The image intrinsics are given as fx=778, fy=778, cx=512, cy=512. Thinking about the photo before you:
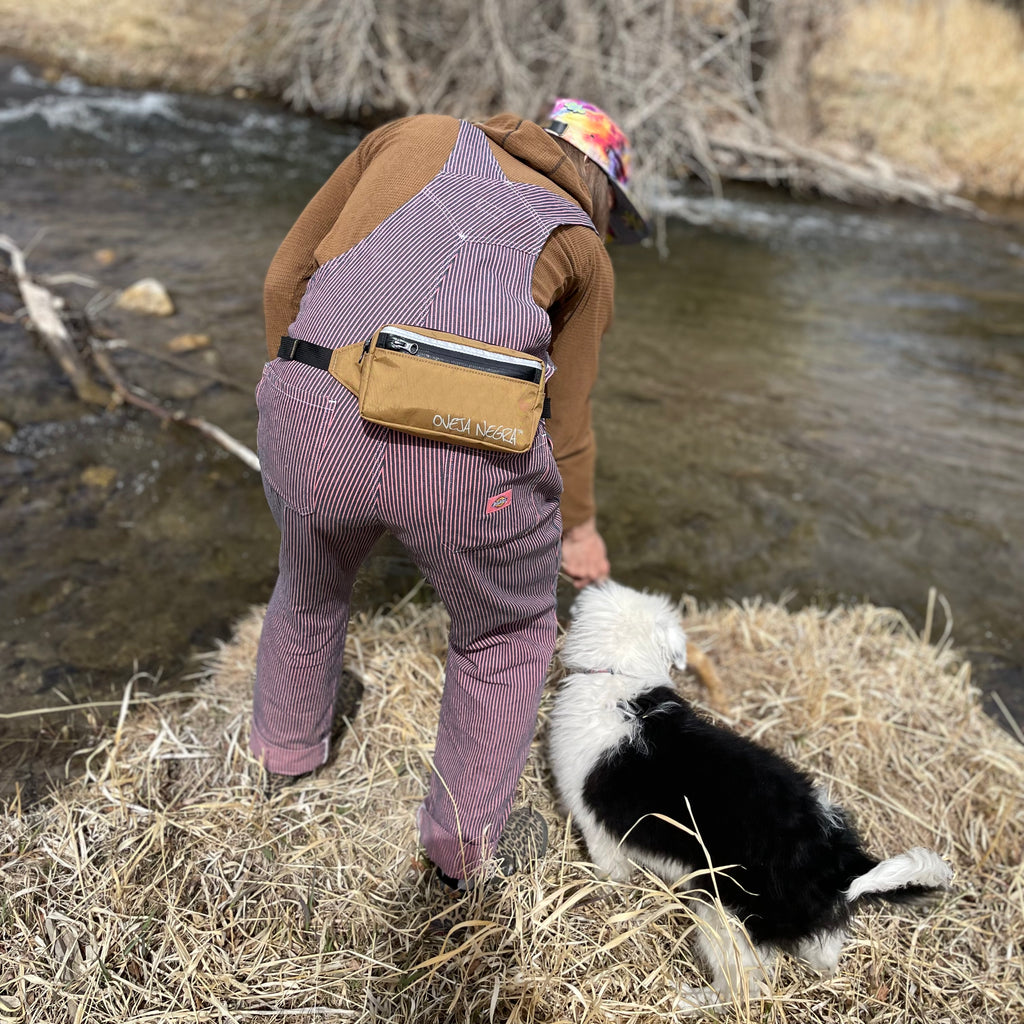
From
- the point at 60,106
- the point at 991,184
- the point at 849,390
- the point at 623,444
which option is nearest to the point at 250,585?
the point at 623,444

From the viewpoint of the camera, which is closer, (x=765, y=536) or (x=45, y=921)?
(x=45, y=921)

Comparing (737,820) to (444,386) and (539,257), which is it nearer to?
(444,386)

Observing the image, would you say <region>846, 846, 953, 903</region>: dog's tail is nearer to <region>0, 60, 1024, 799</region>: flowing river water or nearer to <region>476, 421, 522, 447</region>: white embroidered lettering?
<region>476, 421, 522, 447</region>: white embroidered lettering

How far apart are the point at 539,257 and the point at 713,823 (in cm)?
135

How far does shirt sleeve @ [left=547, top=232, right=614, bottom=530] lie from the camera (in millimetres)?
1852

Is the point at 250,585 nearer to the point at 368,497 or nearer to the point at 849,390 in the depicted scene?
the point at 368,497

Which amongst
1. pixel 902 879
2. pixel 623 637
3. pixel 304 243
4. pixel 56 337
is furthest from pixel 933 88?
pixel 902 879

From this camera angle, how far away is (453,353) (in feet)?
4.78

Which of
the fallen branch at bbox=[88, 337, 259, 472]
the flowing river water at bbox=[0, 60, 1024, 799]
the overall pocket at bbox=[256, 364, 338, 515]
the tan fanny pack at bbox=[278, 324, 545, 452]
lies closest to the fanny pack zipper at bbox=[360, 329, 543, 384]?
the tan fanny pack at bbox=[278, 324, 545, 452]

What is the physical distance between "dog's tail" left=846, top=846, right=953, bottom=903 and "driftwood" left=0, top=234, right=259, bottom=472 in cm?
338

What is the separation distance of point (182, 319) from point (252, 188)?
Answer: 3.39 meters

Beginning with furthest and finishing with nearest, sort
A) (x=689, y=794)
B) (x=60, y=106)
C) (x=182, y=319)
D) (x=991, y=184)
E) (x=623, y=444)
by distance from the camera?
(x=991, y=184)
(x=60, y=106)
(x=182, y=319)
(x=623, y=444)
(x=689, y=794)

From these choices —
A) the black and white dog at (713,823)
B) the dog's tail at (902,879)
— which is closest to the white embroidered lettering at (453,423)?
the black and white dog at (713,823)

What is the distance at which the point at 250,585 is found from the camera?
11.0 ft
